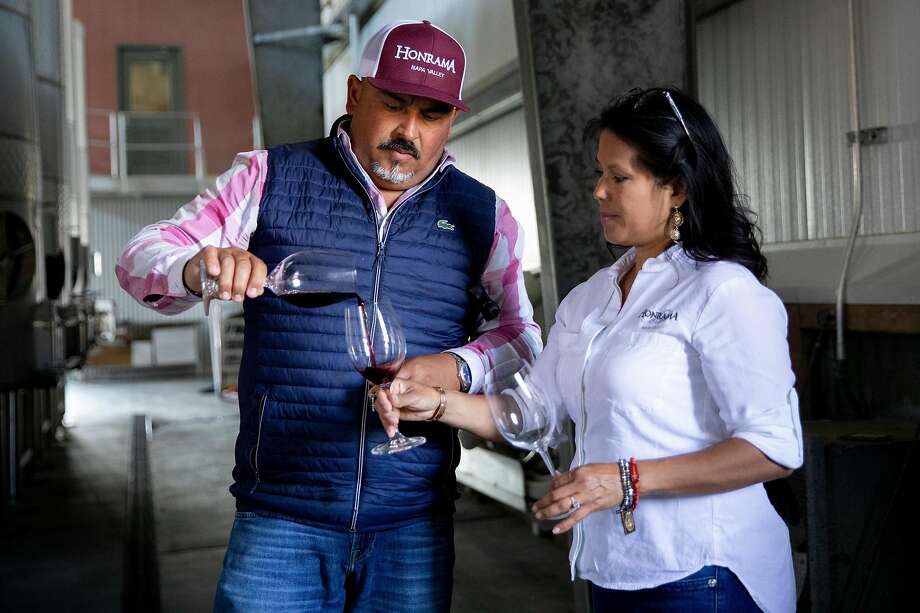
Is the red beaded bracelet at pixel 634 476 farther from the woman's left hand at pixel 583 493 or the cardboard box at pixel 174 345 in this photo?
the cardboard box at pixel 174 345

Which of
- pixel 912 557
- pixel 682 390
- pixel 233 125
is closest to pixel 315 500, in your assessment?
pixel 682 390

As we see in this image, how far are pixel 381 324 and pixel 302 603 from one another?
587mm

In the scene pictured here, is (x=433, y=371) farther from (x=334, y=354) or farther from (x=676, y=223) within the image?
(x=676, y=223)

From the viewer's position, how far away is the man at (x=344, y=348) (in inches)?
72.1

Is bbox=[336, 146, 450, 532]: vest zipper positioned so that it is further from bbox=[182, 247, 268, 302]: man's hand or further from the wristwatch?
bbox=[182, 247, 268, 302]: man's hand

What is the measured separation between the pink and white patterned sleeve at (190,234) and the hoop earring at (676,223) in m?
0.82

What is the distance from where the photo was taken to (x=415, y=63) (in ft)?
6.04

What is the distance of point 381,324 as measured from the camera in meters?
1.69

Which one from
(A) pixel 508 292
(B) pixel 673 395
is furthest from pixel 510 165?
(B) pixel 673 395

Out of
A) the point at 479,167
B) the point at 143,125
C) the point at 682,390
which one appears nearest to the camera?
the point at 682,390

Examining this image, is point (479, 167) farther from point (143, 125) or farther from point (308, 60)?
point (143, 125)

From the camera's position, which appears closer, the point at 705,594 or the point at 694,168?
the point at 705,594

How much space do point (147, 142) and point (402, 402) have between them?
16780 millimetres

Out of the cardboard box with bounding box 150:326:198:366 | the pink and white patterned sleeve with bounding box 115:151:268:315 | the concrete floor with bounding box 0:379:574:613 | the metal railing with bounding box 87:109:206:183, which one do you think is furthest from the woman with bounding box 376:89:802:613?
the cardboard box with bounding box 150:326:198:366
